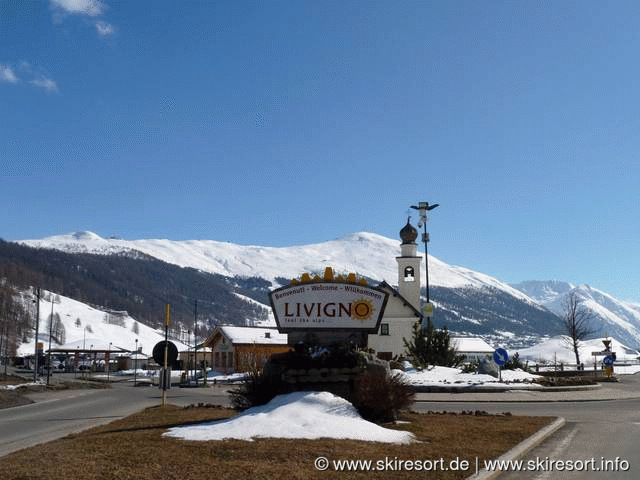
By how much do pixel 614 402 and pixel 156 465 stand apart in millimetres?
23860

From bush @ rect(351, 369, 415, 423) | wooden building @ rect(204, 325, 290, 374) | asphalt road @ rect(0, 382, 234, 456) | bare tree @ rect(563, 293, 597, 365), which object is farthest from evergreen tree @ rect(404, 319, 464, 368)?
bush @ rect(351, 369, 415, 423)

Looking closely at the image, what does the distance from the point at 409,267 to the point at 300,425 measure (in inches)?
1956

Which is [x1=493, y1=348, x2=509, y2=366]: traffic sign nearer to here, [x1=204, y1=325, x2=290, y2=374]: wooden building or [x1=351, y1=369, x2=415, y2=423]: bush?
[x1=351, y1=369, x2=415, y2=423]: bush

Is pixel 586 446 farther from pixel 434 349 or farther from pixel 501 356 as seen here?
pixel 434 349

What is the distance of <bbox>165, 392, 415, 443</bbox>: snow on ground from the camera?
12.8 m

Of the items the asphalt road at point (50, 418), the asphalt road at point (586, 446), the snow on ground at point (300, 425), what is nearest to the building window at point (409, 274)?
the asphalt road at point (50, 418)

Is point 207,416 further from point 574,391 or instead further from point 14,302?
point 14,302

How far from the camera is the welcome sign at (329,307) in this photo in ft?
62.3

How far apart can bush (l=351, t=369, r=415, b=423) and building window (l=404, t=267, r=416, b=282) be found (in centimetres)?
4654

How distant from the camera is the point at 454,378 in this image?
3684 centimetres

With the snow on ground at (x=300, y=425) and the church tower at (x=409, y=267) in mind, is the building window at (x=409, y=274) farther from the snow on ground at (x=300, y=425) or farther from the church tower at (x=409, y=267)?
the snow on ground at (x=300, y=425)

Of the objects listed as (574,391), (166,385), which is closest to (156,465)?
(166,385)

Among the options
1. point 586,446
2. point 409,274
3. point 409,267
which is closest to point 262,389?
point 586,446

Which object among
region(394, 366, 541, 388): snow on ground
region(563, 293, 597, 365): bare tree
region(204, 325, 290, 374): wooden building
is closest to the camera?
region(394, 366, 541, 388): snow on ground
